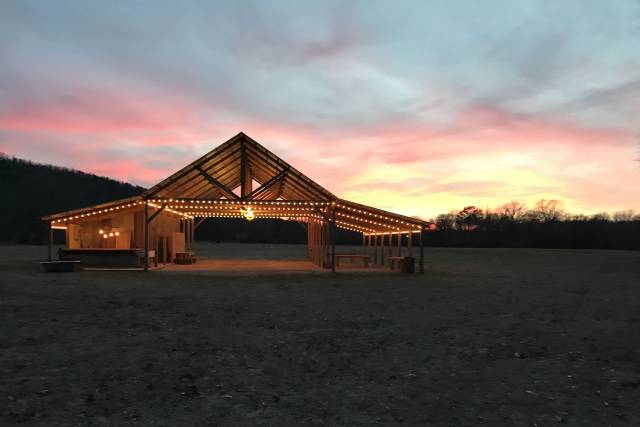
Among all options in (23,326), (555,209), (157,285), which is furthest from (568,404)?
(555,209)

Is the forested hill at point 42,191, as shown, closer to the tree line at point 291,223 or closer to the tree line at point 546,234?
the tree line at point 291,223

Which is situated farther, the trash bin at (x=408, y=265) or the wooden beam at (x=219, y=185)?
the trash bin at (x=408, y=265)

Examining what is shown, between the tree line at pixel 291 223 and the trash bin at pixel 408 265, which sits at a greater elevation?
the tree line at pixel 291 223

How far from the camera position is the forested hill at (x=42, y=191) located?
285 ft

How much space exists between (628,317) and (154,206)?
17.5 metres

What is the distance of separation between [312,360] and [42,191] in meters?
111

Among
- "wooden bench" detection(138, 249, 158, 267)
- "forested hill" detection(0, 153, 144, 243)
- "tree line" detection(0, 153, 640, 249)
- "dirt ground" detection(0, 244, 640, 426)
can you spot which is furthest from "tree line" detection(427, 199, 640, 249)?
"forested hill" detection(0, 153, 144, 243)

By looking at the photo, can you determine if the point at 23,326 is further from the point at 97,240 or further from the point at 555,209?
the point at 555,209

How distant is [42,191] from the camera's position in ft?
333

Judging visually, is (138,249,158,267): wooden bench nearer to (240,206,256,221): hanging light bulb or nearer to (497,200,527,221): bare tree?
(240,206,256,221): hanging light bulb

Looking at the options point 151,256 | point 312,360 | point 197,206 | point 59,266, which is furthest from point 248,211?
point 312,360

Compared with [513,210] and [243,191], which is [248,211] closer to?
[243,191]

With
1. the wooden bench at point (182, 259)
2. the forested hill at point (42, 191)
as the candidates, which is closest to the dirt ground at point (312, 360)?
the wooden bench at point (182, 259)

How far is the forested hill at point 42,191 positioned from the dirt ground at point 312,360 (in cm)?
7972
